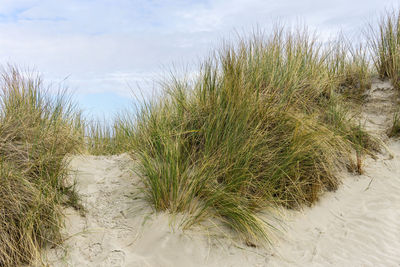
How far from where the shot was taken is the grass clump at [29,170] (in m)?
3.15

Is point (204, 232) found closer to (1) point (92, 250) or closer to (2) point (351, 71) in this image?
(1) point (92, 250)

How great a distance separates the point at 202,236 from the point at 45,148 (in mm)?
2116

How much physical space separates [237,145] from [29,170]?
7.55 feet

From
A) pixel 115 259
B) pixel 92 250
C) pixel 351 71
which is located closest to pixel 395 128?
pixel 351 71

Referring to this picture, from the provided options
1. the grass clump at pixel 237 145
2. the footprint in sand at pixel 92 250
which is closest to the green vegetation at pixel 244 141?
the grass clump at pixel 237 145

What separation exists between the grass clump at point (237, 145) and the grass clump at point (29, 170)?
974 mm

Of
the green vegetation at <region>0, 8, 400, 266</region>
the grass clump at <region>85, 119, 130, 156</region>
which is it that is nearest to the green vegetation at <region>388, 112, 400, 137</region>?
the green vegetation at <region>0, 8, 400, 266</region>

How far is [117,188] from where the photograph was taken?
431 cm

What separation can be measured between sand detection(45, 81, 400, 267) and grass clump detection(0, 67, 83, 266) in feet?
0.72

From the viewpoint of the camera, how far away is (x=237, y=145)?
3957 millimetres

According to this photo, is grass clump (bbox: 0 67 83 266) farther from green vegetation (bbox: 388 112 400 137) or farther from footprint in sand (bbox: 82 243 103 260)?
green vegetation (bbox: 388 112 400 137)

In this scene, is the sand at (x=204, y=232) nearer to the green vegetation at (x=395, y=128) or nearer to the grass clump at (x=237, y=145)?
the grass clump at (x=237, y=145)

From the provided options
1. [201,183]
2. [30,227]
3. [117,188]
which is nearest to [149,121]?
[117,188]

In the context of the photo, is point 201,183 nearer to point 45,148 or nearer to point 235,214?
point 235,214
